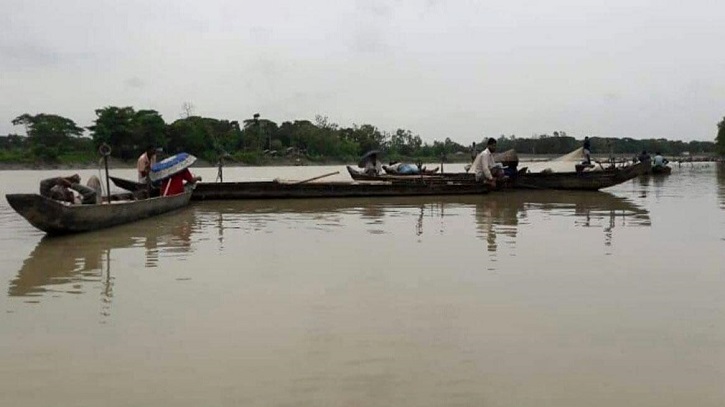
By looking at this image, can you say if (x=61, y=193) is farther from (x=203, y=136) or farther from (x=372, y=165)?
(x=203, y=136)

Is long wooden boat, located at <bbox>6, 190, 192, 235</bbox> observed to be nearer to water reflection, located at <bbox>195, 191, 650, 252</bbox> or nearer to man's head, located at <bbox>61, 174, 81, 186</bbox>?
man's head, located at <bbox>61, 174, 81, 186</bbox>

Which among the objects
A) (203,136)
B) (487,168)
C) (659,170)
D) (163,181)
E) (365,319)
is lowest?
(365,319)

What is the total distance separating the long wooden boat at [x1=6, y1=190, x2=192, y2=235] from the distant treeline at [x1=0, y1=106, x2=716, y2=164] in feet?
79.7

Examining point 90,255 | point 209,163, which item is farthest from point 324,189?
point 209,163

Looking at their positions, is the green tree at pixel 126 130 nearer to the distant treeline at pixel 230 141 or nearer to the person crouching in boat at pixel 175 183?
the distant treeline at pixel 230 141

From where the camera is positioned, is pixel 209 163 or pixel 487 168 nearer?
pixel 487 168

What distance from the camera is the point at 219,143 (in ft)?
209

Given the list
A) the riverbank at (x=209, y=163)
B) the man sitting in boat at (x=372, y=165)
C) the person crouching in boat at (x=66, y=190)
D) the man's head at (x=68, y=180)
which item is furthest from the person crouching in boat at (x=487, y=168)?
the riverbank at (x=209, y=163)

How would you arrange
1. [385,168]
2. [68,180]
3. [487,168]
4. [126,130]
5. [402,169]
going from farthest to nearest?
[126,130] < [385,168] < [402,169] < [487,168] < [68,180]

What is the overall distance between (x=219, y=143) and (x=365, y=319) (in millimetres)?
61304

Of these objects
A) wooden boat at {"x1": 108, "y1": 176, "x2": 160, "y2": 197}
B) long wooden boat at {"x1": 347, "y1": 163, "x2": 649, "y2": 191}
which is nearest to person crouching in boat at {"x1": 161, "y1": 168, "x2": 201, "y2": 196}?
wooden boat at {"x1": 108, "y1": 176, "x2": 160, "y2": 197}

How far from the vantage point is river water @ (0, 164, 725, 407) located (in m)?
3.27

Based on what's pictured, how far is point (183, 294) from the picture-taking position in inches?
209

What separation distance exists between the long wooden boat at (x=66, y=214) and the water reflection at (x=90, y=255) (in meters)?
0.14
